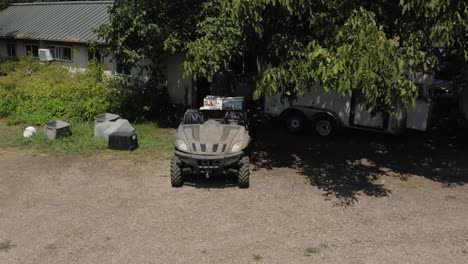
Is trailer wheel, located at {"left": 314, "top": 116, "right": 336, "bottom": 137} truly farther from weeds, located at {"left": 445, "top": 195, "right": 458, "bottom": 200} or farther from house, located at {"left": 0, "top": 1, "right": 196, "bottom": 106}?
house, located at {"left": 0, "top": 1, "right": 196, "bottom": 106}

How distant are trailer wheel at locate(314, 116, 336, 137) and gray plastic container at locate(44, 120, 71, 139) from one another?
26.8 ft

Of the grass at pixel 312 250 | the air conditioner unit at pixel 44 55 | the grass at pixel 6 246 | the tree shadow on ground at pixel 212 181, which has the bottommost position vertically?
the grass at pixel 6 246

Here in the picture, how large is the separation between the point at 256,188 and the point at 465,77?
6.45 metres

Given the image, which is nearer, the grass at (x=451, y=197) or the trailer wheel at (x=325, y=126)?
the grass at (x=451, y=197)

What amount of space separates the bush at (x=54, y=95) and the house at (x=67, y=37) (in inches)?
52.7

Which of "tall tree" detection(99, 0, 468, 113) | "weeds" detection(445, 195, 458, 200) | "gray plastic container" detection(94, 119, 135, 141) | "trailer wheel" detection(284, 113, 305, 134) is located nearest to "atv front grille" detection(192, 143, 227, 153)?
"tall tree" detection(99, 0, 468, 113)

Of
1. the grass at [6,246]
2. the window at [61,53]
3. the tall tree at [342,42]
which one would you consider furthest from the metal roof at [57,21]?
the grass at [6,246]

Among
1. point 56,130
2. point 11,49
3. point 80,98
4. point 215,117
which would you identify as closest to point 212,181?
point 215,117

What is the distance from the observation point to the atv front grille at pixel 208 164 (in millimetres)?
8938

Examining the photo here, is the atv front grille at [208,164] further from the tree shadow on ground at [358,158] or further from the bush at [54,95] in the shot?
the bush at [54,95]

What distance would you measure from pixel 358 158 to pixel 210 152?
515 cm

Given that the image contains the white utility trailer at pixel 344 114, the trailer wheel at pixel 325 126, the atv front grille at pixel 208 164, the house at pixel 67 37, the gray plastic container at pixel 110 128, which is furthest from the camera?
the house at pixel 67 37

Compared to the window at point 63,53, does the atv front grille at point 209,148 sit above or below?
below

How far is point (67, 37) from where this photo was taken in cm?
2019
